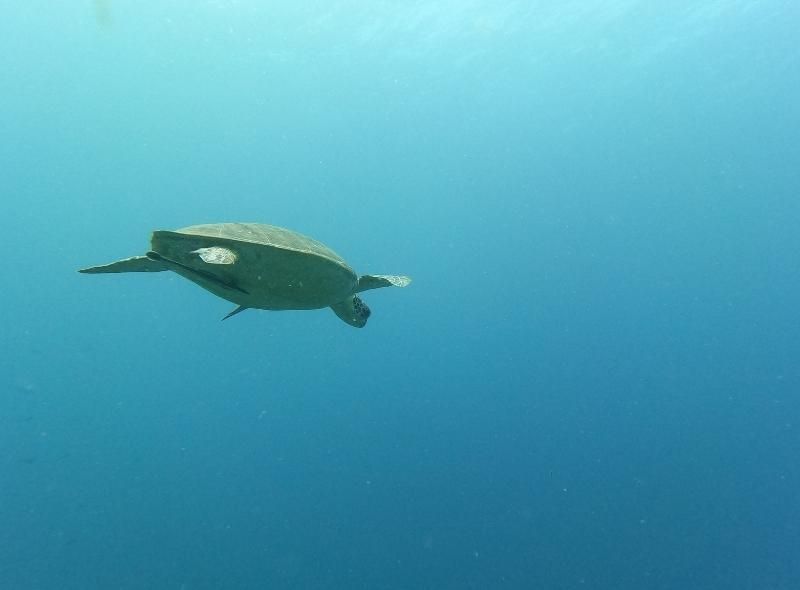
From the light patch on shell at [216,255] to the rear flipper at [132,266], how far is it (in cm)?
63

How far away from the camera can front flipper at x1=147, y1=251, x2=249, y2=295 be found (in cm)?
347

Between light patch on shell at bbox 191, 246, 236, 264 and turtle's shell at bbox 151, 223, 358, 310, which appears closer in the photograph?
light patch on shell at bbox 191, 246, 236, 264

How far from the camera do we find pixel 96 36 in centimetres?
3609

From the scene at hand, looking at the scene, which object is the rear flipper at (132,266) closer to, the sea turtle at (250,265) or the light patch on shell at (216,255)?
the sea turtle at (250,265)

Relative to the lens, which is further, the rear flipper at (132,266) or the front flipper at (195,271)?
the rear flipper at (132,266)

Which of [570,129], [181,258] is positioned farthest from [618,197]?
[181,258]

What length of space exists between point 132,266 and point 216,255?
1305mm

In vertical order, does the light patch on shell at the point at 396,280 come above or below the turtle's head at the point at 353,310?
above

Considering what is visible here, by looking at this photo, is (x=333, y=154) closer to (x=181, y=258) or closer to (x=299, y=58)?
(x=299, y=58)

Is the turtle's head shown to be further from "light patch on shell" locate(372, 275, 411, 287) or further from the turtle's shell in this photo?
the turtle's shell

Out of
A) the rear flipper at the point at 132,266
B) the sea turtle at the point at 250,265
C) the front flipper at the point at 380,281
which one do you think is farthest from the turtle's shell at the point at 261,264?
the front flipper at the point at 380,281

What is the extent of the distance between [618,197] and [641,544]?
1887 inches

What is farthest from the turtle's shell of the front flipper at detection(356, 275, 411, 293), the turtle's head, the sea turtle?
the turtle's head

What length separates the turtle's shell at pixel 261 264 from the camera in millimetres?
3412
